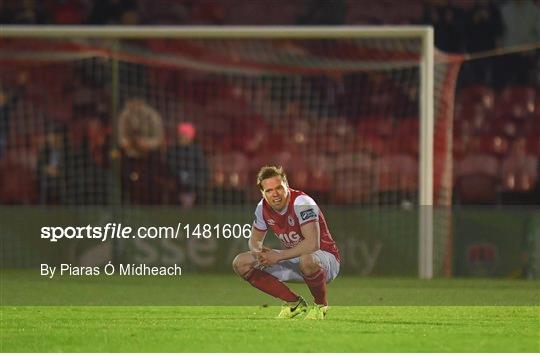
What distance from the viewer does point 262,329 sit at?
813cm

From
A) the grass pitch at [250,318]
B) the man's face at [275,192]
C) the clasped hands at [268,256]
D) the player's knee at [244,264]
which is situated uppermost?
the man's face at [275,192]

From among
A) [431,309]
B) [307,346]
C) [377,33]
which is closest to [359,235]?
[377,33]

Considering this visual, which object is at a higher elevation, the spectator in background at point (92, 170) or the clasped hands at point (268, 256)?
the spectator in background at point (92, 170)

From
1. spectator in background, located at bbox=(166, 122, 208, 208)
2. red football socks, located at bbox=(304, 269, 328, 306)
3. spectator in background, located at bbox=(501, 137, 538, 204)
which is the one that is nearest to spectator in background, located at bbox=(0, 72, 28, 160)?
spectator in background, located at bbox=(166, 122, 208, 208)

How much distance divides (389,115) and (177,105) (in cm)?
251

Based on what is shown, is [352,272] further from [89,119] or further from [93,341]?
[93,341]

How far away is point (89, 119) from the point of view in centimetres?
1596

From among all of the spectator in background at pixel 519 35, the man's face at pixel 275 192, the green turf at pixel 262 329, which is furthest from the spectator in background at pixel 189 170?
the man's face at pixel 275 192

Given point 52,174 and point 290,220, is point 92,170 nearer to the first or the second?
point 52,174

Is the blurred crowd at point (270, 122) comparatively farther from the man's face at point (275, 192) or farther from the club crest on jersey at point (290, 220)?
the club crest on jersey at point (290, 220)

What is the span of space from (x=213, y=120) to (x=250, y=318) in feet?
26.0

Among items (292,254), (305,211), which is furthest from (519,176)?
(292,254)

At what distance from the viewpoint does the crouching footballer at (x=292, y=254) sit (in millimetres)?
8320

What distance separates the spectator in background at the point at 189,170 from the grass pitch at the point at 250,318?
10.9ft
